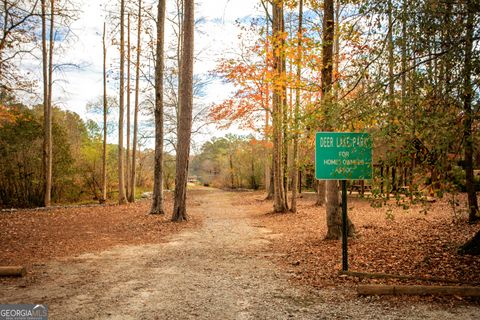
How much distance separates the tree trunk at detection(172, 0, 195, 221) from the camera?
1156cm

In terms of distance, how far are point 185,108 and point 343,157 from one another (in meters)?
7.77

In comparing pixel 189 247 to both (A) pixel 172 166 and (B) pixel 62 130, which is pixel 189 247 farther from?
(A) pixel 172 166

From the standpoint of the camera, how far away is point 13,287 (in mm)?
4816

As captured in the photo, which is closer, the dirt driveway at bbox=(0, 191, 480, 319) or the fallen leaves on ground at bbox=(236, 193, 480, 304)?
the dirt driveway at bbox=(0, 191, 480, 319)

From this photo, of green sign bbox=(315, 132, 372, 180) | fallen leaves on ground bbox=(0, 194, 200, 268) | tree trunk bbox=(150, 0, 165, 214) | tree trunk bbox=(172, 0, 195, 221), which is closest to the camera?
green sign bbox=(315, 132, 372, 180)

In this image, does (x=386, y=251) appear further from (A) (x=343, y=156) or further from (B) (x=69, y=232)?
(B) (x=69, y=232)

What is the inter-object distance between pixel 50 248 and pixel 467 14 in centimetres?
887

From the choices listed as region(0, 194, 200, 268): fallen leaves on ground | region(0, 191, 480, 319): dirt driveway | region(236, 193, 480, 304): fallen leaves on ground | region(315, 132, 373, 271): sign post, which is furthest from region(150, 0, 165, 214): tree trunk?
region(315, 132, 373, 271): sign post

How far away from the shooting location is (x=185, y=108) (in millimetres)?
11789

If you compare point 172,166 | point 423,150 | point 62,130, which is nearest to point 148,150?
point 172,166

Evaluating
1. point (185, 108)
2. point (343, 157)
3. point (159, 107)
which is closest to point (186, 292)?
point (343, 157)

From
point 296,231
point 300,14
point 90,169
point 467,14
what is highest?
point 300,14

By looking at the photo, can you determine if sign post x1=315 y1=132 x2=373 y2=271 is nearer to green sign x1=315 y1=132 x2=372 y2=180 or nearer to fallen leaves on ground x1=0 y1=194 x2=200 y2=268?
green sign x1=315 y1=132 x2=372 y2=180

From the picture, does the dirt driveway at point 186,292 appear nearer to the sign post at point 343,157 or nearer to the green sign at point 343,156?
the sign post at point 343,157
